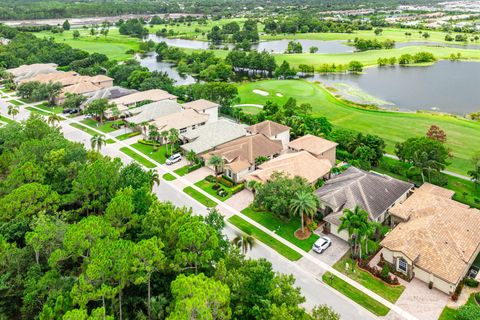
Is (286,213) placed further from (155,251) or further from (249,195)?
(155,251)

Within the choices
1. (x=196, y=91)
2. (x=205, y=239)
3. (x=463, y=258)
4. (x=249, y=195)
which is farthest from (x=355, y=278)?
(x=196, y=91)

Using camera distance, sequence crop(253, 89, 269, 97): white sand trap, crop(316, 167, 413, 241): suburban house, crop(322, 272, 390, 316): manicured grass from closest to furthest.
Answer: crop(322, 272, 390, 316): manicured grass, crop(316, 167, 413, 241): suburban house, crop(253, 89, 269, 97): white sand trap

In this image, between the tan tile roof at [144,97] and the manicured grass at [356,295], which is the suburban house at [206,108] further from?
the manicured grass at [356,295]

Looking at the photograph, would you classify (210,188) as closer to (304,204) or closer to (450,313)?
(304,204)

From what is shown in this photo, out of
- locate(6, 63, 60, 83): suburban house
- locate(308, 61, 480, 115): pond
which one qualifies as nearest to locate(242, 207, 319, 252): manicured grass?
locate(308, 61, 480, 115): pond

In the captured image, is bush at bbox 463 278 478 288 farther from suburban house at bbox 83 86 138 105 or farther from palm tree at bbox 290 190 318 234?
suburban house at bbox 83 86 138 105

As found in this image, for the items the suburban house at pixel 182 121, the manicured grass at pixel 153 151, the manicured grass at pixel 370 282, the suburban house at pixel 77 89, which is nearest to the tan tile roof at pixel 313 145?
the suburban house at pixel 182 121

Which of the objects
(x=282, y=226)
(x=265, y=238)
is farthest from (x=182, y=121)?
(x=265, y=238)
